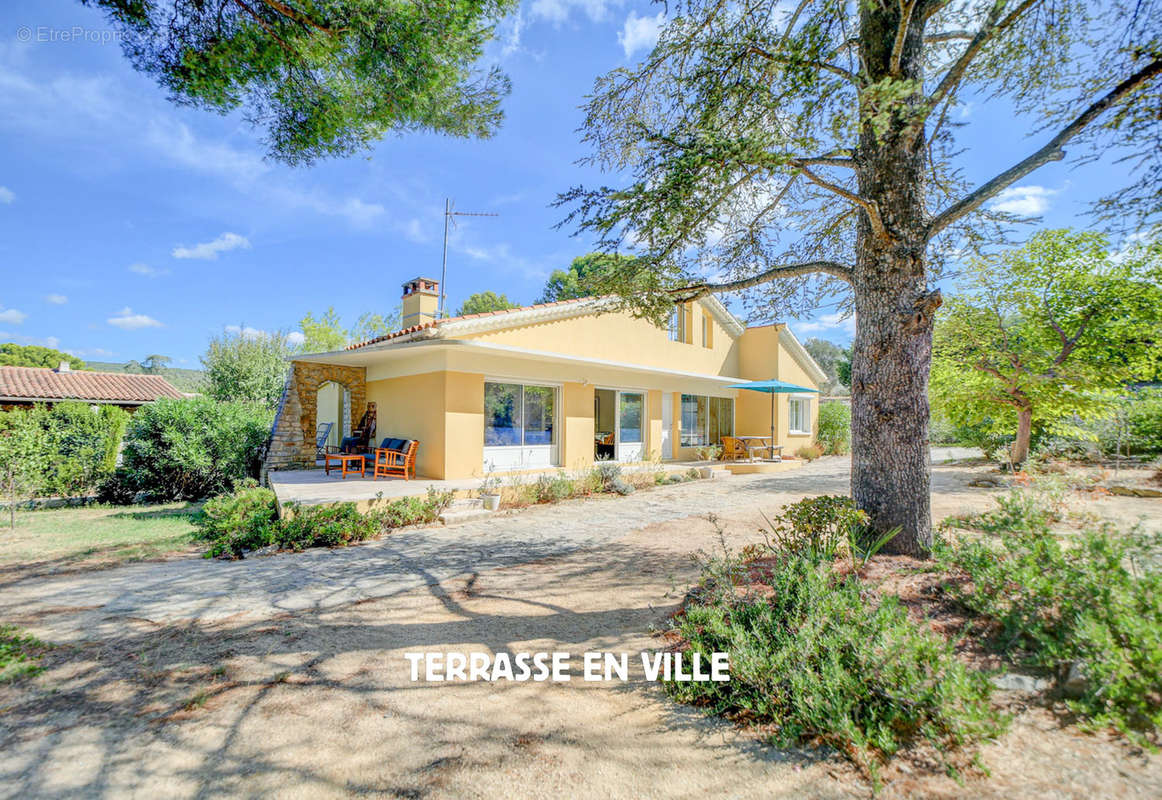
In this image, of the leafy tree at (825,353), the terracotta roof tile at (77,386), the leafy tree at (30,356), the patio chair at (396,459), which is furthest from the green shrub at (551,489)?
the leafy tree at (30,356)

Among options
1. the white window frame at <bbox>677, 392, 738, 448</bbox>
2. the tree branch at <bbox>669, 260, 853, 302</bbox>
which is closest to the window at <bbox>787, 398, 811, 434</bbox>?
the white window frame at <bbox>677, 392, 738, 448</bbox>

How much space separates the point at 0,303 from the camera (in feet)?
61.2

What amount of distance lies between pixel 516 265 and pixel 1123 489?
33.2 m

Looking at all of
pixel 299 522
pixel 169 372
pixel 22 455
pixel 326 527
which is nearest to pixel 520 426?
pixel 326 527

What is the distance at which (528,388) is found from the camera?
1296cm

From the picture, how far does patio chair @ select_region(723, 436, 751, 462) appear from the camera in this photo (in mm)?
17656

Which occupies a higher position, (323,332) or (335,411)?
(323,332)

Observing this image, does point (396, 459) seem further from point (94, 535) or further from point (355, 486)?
point (94, 535)

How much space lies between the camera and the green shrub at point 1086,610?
8.02ft

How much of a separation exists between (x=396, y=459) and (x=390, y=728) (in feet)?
31.8

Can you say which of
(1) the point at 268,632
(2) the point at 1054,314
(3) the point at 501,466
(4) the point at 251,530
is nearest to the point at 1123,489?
(2) the point at 1054,314

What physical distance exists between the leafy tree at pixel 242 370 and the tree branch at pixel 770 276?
67.7 feet

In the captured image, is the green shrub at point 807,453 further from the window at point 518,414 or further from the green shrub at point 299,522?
the green shrub at point 299,522

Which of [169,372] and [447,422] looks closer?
[447,422]
